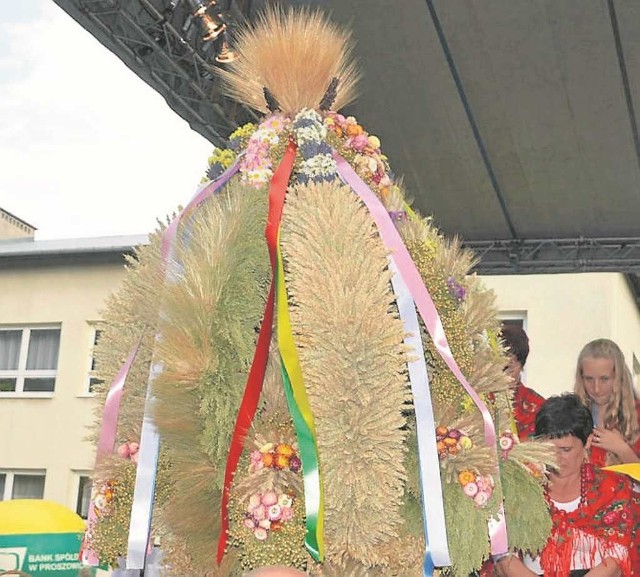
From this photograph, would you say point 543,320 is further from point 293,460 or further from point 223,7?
point 293,460

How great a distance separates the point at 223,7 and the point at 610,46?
65.5 inches

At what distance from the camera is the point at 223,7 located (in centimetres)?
377

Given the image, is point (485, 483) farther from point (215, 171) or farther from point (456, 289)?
point (215, 171)

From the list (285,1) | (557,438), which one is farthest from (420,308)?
(285,1)

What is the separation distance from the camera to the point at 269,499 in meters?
1.27

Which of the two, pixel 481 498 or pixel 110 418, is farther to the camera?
pixel 110 418

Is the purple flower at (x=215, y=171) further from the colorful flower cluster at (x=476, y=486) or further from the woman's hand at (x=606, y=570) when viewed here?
the woman's hand at (x=606, y=570)

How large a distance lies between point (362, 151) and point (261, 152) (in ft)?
0.60

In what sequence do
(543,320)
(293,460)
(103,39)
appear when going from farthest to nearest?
1. (543,320)
2. (103,39)
3. (293,460)

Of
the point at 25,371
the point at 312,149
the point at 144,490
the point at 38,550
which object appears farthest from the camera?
the point at 25,371

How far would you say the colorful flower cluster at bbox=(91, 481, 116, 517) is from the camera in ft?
4.76

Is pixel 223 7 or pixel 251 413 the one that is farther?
pixel 223 7

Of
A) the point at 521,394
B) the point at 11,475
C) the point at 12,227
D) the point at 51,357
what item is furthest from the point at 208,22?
the point at 12,227

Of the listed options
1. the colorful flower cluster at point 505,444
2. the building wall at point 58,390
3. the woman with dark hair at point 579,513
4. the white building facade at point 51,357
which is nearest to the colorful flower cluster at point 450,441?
the colorful flower cluster at point 505,444
